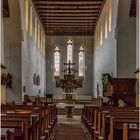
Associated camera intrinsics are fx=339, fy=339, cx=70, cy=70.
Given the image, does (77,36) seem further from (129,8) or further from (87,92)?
(129,8)

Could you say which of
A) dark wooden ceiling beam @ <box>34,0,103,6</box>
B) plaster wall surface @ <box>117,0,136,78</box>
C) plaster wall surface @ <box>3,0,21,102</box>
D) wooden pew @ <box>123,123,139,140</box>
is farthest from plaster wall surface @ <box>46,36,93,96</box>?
wooden pew @ <box>123,123,139,140</box>

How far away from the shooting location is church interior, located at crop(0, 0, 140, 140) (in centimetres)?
607

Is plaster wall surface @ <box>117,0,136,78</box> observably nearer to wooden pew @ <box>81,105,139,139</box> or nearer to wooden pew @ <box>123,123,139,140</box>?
wooden pew @ <box>81,105,139,139</box>

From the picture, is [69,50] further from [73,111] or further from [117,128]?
[117,128]

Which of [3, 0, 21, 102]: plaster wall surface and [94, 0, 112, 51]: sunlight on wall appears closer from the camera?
[3, 0, 21, 102]: plaster wall surface

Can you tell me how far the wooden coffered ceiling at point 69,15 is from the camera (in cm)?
2088

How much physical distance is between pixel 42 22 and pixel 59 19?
5.27ft

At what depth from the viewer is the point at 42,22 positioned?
26188 millimetres

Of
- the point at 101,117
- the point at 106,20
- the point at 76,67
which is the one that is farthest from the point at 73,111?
the point at 101,117

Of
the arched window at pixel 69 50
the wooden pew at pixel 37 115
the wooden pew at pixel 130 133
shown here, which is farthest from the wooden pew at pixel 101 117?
the arched window at pixel 69 50

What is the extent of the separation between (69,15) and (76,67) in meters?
6.91

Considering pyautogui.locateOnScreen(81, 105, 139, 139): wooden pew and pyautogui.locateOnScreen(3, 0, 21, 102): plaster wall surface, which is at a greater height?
pyautogui.locateOnScreen(3, 0, 21, 102): plaster wall surface

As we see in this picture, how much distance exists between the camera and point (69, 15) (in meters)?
23.9

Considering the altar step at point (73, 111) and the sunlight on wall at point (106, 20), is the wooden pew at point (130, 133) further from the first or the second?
the altar step at point (73, 111)
